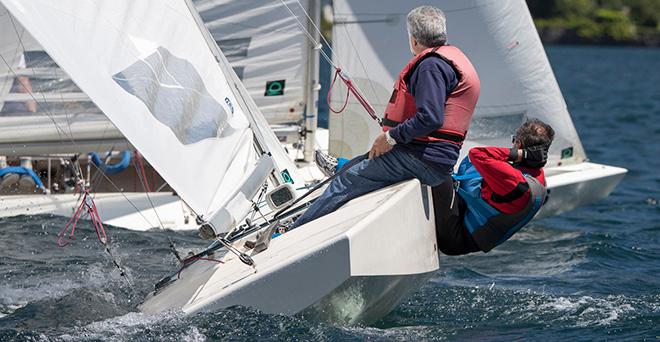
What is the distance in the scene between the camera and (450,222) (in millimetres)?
5078

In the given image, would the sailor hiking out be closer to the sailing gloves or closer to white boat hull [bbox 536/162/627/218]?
the sailing gloves

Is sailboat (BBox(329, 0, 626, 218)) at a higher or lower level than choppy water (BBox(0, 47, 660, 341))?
higher

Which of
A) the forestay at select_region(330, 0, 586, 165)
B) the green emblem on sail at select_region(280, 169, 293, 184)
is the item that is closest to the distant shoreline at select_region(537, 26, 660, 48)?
the forestay at select_region(330, 0, 586, 165)

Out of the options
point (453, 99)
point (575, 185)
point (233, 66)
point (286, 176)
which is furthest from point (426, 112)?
point (233, 66)

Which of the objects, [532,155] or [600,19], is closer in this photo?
[532,155]

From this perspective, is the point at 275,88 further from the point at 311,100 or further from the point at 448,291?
the point at 448,291

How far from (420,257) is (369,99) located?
3.49 metres

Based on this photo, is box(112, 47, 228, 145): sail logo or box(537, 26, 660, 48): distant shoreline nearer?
box(112, 47, 228, 145): sail logo

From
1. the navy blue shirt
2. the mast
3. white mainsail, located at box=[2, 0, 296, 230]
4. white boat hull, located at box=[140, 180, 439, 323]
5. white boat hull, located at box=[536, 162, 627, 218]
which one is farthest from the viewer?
the mast

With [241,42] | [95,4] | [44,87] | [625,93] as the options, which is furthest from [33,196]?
[625,93]

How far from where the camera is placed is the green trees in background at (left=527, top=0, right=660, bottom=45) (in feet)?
183

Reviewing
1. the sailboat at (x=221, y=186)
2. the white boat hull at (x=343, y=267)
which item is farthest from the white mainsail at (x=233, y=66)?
the white boat hull at (x=343, y=267)

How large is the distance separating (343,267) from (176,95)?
1281 mm

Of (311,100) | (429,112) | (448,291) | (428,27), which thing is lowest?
(448,291)
